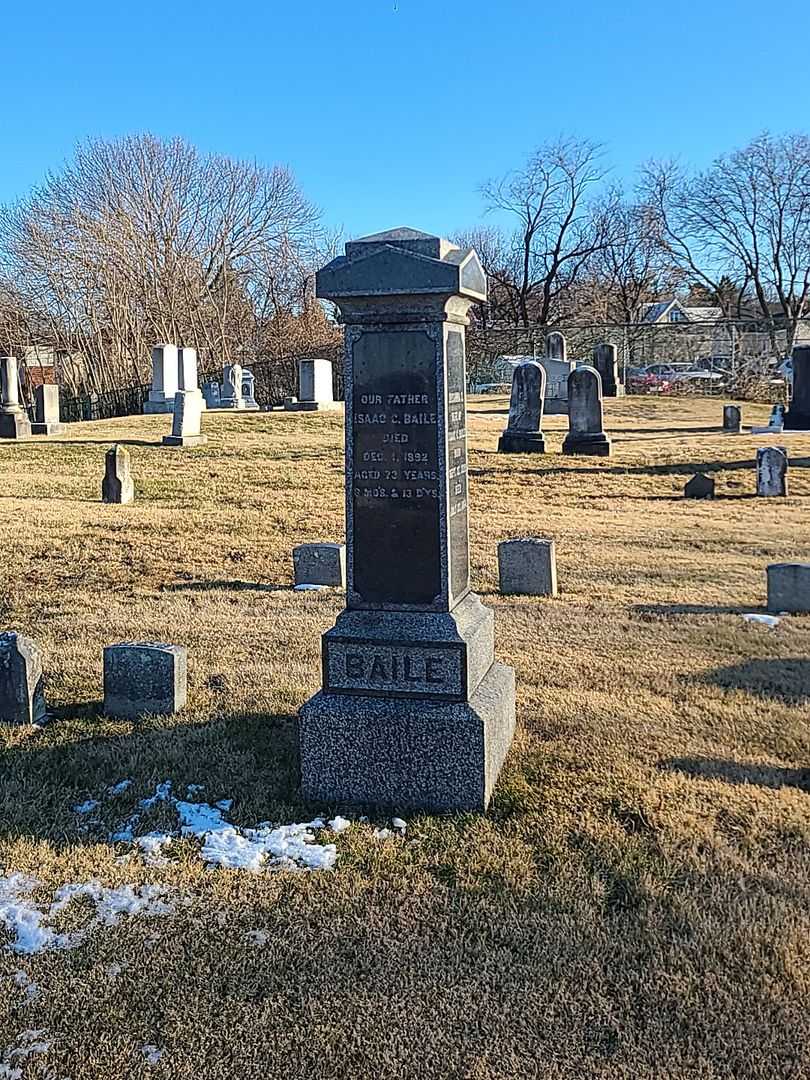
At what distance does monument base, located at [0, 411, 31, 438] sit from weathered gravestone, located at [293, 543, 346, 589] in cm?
1558

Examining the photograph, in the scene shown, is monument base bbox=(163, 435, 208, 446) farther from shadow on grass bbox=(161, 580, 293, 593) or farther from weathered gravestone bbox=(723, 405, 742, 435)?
weathered gravestone bbox=(723, 405, 742, 435)

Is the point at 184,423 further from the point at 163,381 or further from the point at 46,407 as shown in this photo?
the point at 163,381

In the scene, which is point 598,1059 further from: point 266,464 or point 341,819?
point 266,464

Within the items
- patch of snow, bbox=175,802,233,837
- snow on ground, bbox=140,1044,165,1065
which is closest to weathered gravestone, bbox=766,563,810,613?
patch of snow, bbox=175,802,233,837

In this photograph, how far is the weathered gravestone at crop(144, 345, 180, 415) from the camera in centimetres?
2591

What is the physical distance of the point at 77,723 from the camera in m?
4.94

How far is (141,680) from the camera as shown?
502 centimetres

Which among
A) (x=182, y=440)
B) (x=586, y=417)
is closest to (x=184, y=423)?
(x=182, y=440)

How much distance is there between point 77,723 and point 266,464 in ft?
37.1

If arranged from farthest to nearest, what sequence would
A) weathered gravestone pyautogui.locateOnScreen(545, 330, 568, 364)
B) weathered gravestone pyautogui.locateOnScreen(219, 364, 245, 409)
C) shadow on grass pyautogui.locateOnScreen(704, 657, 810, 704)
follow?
weathered gravestone pyautogui.locateOnScreen(545, 330, 568, 364) < weathered gravestone pyautogui.locateOnScreen(219, 364, 245, 409) < shadow on grass pyautogui.locateOnScreen(704, 657, 810, 704)

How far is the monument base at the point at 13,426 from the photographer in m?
21.4

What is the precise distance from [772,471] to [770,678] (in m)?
8.85

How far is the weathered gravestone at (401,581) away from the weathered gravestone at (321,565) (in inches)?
154

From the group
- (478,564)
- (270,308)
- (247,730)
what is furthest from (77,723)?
(270,308)
